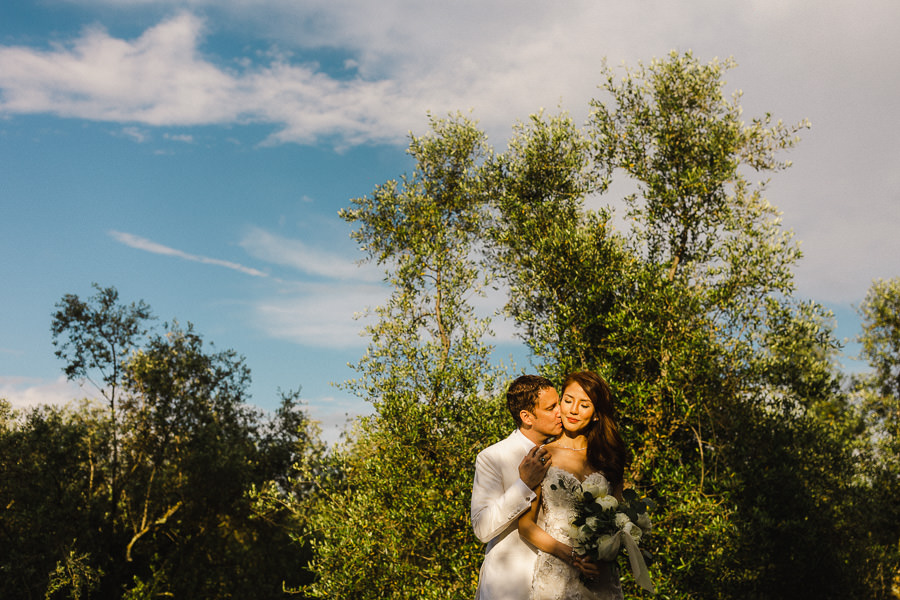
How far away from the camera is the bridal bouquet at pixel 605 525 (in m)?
4.55

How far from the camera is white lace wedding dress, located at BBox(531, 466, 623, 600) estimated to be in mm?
4586

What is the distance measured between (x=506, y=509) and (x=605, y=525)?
0.73m

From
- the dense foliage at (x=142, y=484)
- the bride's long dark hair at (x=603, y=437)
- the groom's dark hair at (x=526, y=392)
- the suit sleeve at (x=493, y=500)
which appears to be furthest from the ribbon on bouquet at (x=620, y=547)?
the dense foliage at (x=142, y=484)

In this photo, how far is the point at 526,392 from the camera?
207 inches

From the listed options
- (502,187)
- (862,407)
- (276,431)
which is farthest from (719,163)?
(276,431)

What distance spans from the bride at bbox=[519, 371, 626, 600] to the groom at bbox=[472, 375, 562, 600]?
0.11 metres

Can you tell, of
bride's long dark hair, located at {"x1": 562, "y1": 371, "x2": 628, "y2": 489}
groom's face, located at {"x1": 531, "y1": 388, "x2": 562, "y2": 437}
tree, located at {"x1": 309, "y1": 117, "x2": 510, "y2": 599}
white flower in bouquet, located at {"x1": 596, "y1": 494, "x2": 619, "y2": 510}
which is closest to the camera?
white flower in bouquet, located at {"x1": 596, "y1": 494, "x2": 619, "y2": 510}

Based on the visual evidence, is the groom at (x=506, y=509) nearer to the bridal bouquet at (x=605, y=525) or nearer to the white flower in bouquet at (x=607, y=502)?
the bridal bouquet at (x=605, y=525)

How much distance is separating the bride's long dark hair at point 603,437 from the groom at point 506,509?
1.65 feet

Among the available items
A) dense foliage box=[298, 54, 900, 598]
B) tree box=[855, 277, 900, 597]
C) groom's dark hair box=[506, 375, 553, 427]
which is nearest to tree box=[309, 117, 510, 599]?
dense foliage box=[298, 54, 900, 598]

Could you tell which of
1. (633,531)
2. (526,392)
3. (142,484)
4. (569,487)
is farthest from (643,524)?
(142,484)

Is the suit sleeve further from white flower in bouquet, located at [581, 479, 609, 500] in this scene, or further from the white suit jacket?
white flower in bouquet, located at [581, 479, 609, 500]

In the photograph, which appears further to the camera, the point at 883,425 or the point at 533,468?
the point at 883,425

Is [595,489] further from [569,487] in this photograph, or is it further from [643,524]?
[643,524]
